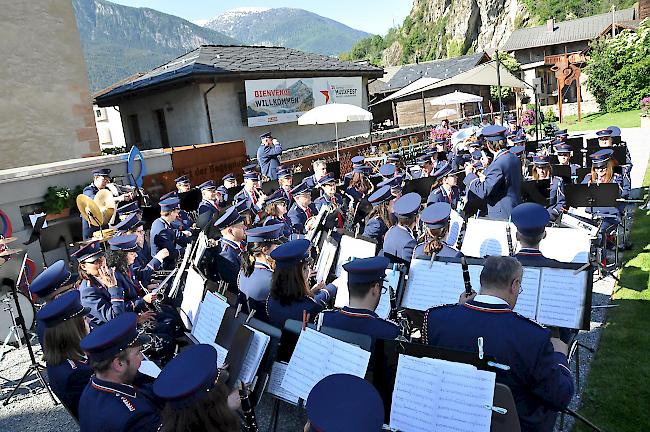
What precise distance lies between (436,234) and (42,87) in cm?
1257

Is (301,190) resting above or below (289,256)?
below

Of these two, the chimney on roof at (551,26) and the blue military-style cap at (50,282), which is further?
the chimney on roof at (551,26)

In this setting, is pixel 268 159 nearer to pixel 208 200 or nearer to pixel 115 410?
pixel 208 200

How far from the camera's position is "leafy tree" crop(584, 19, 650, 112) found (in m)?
37.4

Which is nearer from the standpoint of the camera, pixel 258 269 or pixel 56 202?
pixel 258 269

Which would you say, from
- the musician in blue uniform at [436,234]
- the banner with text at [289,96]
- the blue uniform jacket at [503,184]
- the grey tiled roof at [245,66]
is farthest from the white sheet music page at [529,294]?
the banner with text at [289,96]

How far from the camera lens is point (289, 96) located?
875 inches

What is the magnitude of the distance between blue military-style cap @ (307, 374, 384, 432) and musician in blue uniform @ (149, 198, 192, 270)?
19.5ft

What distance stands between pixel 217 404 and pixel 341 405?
2.36 ft

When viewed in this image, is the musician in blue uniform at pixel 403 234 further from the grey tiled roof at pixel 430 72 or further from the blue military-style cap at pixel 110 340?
the grey tiled roof at pixel 430 72

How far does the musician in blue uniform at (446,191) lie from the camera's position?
8281 millimetres

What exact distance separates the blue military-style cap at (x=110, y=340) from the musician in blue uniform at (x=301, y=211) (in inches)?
201

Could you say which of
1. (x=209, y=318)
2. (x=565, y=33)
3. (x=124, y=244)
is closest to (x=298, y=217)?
(x=124, y=244)

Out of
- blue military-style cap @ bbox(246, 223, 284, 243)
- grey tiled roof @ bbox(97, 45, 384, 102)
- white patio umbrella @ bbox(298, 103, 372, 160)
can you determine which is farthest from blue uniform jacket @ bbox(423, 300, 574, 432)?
grey tiled roof @ bbox(97, 45, 384, 102)
